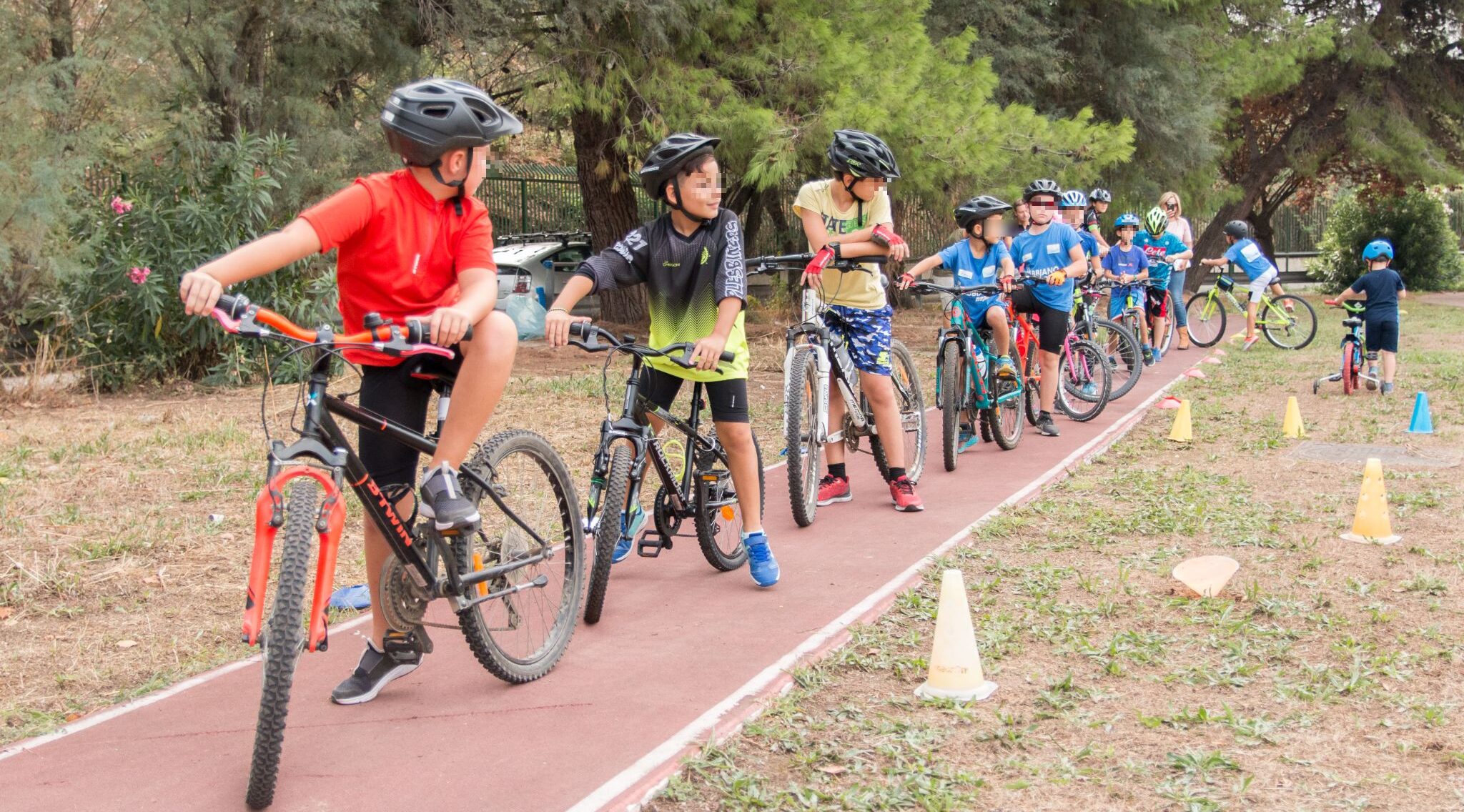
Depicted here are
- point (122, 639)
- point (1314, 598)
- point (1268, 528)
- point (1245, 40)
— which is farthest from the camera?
point (1245, 40)

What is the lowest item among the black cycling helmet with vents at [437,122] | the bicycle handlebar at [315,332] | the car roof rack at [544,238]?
the bicycle handlebar at [315,332]

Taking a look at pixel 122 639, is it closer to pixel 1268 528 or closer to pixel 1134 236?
pixel 1268 528

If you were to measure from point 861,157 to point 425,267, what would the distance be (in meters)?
3.36

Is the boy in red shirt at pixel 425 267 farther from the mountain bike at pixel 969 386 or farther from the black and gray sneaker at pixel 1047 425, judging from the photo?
the black and gray sneaker at pixel 1047 425

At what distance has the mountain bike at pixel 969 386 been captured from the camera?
918cm

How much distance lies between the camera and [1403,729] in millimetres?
4430

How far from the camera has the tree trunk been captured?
16.3m

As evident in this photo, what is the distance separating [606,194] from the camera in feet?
59.9

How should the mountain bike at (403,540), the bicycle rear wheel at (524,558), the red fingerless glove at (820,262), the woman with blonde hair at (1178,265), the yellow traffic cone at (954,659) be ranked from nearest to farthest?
the mountain bike at (403,540) < the bicycle rear wheel at (524,558) < the yellow traffic cone at (954,659) < the red fingerless glove at (820,262) < the woman with blonde hair at (1178,265)

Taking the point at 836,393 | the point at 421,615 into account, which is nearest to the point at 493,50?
the point at 836,393

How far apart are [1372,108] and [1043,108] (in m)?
10.9

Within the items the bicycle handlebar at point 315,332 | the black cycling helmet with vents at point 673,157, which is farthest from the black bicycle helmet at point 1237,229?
the bicycle handlebar at point 315,332

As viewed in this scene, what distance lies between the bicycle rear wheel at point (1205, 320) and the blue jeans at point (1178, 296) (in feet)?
0.68

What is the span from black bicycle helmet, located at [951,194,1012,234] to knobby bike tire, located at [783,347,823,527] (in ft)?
8.49
